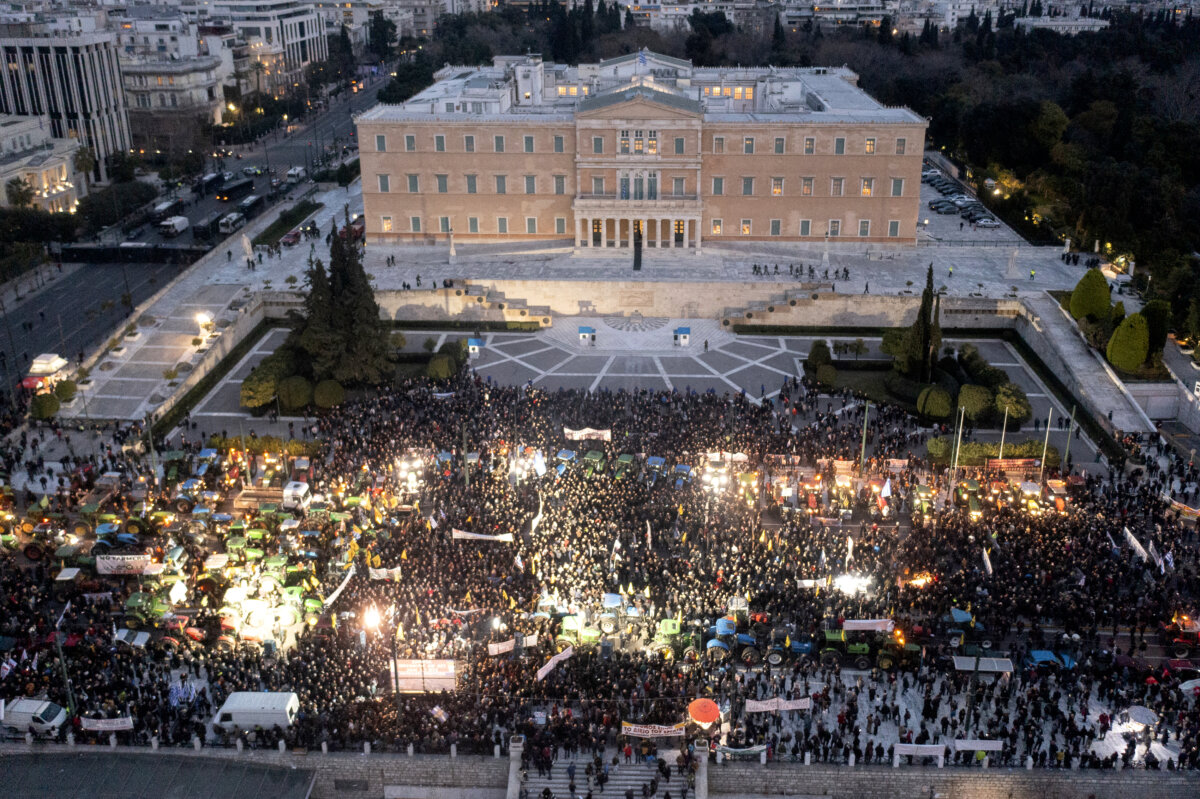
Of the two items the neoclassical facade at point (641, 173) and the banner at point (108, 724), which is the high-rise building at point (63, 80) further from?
the banner at point (108, 724)

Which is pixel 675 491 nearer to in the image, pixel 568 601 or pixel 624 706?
pixel 568 601

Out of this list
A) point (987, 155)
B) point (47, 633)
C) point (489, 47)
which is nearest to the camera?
point (47, 633)

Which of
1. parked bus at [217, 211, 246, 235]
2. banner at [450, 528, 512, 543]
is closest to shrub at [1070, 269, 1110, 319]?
banner at [450, 528, 512, 543]

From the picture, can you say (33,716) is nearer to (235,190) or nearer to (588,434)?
(588,434)

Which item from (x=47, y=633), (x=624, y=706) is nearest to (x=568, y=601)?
(x=624, y=706)

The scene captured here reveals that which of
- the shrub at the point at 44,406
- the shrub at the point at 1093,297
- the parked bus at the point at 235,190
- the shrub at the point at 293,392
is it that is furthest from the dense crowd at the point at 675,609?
the parked bus at the point at 235,190

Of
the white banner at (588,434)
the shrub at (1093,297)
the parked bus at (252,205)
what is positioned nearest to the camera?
the white banner at (588,434)
